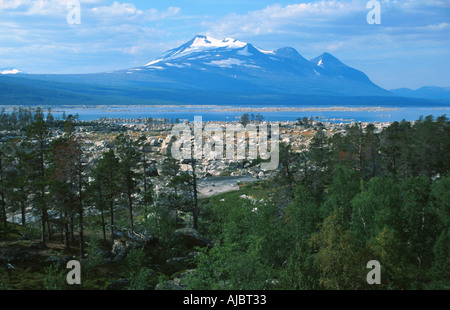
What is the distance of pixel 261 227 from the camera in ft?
132

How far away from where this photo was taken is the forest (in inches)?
1123

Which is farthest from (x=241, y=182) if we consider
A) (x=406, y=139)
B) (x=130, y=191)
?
(x=130, y=191)

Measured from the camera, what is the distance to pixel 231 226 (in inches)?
1547

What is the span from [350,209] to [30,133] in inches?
1218

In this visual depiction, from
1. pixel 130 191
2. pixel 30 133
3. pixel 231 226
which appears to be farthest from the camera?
pixel 130 191

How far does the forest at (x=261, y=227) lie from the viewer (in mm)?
28516

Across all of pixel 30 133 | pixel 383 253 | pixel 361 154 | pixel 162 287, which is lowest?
pixel 162 287

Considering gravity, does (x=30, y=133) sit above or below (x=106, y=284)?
above

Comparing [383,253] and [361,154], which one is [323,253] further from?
[361,154]
